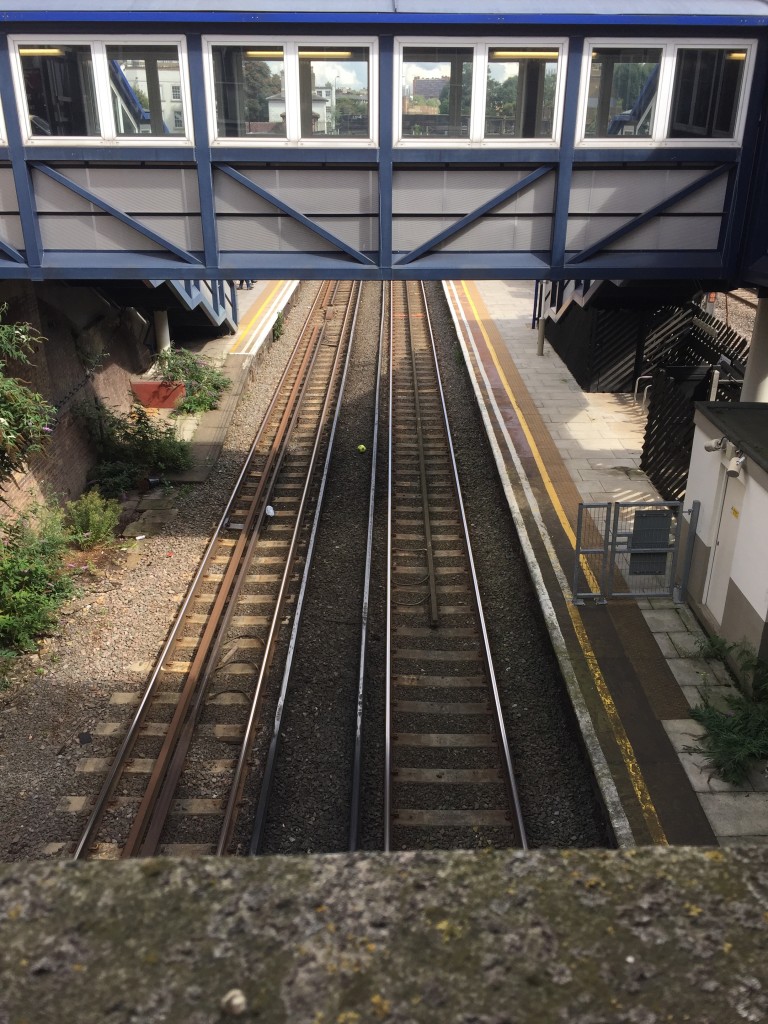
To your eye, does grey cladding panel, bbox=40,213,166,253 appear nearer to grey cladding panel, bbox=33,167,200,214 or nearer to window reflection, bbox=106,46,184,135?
grey cladding panel, bbox=33,167,200,214

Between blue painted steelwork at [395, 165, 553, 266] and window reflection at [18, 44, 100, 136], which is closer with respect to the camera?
window reflection at [18, 44, 100, 136]

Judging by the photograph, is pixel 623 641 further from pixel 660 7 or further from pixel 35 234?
pixel 35 234

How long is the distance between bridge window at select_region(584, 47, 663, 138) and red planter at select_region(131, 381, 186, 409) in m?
10.5

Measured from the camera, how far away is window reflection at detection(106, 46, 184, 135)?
8602 millimetres

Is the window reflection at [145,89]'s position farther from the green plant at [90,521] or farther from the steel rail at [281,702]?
the steel rail at [281,702]

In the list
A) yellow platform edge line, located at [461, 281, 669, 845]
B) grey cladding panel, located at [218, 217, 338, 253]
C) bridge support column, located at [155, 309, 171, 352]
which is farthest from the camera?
bridge support column, located at [155, 309, 171, 352]

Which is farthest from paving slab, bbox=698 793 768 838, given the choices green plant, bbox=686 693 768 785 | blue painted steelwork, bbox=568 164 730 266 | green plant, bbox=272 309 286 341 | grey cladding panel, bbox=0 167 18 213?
green plant, bbox=272 309 286 341

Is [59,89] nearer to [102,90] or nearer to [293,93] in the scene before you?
[102,90]

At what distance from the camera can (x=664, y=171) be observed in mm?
9234

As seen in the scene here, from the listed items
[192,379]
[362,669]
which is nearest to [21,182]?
[362,669]

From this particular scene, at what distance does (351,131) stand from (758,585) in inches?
250

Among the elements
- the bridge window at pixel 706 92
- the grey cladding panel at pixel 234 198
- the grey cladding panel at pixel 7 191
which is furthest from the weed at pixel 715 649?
the grey cladding panel at pixel 7 191

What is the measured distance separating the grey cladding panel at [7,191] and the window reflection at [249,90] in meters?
2.36

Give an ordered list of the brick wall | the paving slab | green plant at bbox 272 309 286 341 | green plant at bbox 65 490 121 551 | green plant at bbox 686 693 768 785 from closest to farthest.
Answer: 1. the paving slab
2. green plant at bbox 686 693 768 785
3. the brick wall
4. green plant at bbox 65 490 121 551
5. green plant at bbox 272 309 286 341
